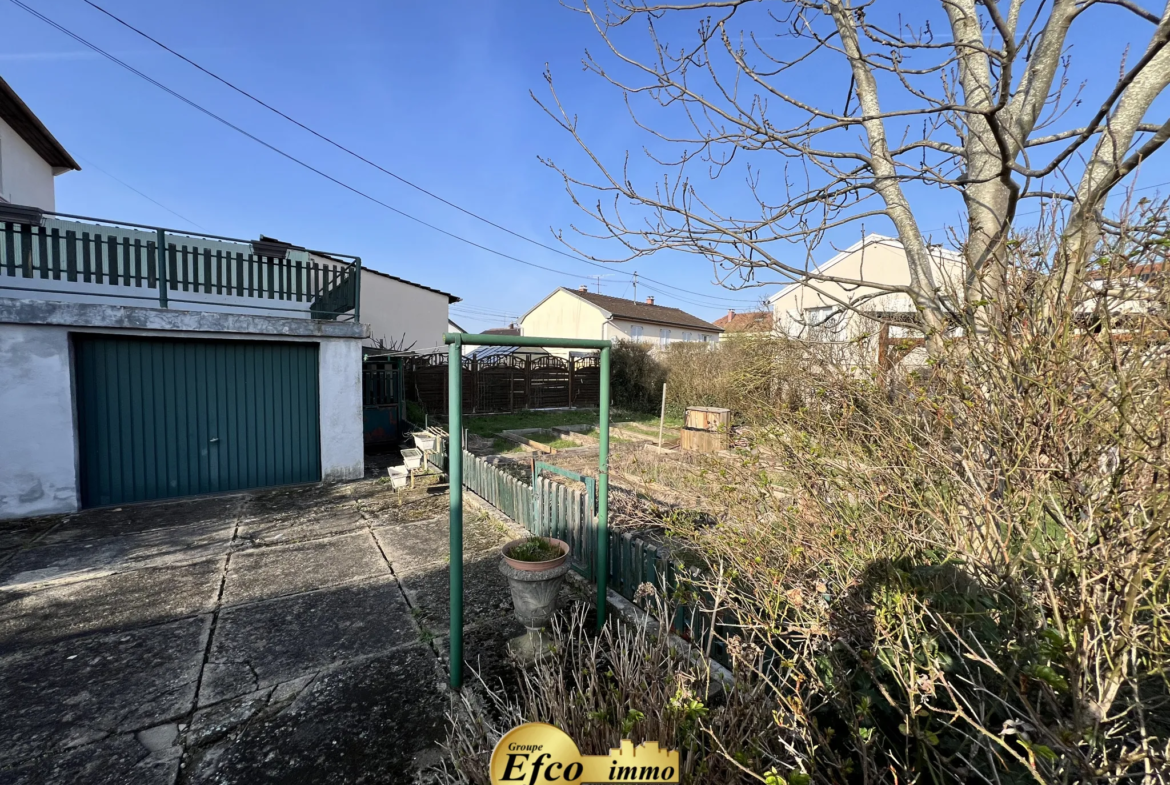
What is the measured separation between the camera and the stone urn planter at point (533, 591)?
3.21 metres

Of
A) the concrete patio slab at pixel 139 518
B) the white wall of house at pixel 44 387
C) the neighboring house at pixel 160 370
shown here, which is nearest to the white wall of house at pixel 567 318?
the neighboring house at pixel 160 370

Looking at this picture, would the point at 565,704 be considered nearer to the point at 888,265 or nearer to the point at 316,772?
the point at 316,772

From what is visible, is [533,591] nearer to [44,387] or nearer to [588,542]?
[588,542]

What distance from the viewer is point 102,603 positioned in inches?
154

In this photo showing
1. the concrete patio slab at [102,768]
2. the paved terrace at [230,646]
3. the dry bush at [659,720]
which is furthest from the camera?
the paved terrace at [230,646]

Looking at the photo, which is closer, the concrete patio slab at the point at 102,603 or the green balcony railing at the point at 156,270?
the concrete patio slab at the point at 102,603

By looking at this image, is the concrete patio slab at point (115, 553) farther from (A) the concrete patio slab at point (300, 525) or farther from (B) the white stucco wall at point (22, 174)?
(B) the white stucco wall at point (22, 174)

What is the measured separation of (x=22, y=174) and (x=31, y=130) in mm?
825

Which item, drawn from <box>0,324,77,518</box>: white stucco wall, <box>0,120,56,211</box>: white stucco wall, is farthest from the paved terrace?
<box>0,120,56,211</box>: white stucco wall

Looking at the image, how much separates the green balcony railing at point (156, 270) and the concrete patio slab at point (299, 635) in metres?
4.79

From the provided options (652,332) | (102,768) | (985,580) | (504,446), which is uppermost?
(652,332)

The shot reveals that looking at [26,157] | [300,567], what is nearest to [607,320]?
[26,157]

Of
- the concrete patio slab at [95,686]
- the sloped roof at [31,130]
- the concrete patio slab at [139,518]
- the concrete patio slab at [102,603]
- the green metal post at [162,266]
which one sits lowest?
the concrete patio slab at [95,686]

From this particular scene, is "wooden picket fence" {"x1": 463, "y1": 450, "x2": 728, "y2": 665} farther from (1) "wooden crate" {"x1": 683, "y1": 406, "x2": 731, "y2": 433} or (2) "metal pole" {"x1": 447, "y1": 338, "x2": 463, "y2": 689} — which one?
(1) "wooden crate" {"x1": 683, "y1": 406, "x2": 731, "y2": 433}
